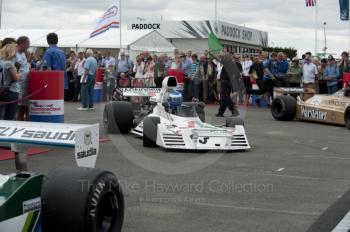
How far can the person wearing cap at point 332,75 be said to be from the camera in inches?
739

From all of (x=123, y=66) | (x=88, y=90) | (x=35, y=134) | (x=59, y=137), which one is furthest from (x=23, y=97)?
(x=123, y=66)

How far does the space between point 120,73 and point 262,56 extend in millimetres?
4910

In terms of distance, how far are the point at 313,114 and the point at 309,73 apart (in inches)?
159

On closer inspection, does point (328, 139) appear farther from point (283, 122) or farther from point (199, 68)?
point (199, 68)

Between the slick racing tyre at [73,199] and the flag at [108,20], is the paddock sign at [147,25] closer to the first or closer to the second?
the flag at [108,20]

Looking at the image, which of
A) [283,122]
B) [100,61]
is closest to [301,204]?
[283,122]

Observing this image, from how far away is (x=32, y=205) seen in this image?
375 cm

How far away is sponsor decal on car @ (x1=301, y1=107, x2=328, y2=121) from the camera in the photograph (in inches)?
587

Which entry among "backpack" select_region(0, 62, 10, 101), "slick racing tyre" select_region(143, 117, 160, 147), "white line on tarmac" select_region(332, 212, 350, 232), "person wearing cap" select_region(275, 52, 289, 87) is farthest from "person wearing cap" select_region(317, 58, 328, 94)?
"white line on tarmac" select_region(332, 212, 350, 232)

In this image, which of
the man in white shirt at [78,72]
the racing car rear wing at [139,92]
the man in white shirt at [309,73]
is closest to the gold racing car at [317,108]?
the man in white shirt at [309,73]

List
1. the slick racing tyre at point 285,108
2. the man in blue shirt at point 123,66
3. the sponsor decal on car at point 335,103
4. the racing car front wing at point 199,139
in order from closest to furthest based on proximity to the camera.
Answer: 1. the racing car front wing at point 199,139
2. the sponsor decal on car at point 335,103
3. the slick racing tyre at point 285,108
4. the man in blue shirt at point 123,66

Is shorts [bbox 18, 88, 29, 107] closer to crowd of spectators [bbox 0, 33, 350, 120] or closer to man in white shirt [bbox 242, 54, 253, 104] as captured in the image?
crowd of spectators [bbox 0, 33, 350, 120]

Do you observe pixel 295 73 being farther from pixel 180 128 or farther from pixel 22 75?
pixel 22 75

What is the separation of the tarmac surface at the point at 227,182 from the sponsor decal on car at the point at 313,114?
9.37 ft
